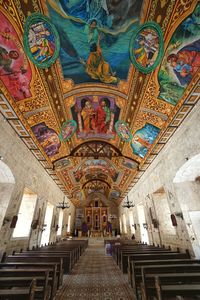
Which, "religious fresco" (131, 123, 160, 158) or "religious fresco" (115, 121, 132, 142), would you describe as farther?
"religious fresco" (115, 121, 132, 142)

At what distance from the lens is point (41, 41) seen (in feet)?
16.2

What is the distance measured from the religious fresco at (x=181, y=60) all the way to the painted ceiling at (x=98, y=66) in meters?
0.03

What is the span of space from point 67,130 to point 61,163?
4.06 meters

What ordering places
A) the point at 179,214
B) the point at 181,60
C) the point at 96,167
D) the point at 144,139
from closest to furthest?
the point at 181,60
the point at 179,214
the point at 144,139
the point at 96,167

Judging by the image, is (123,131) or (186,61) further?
(123,131)

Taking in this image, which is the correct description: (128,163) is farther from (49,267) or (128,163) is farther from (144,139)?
(49,267)

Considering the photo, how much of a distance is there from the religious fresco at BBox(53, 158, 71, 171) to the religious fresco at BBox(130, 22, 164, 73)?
28.3 ft

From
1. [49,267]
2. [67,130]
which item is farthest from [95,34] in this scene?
[49,267]

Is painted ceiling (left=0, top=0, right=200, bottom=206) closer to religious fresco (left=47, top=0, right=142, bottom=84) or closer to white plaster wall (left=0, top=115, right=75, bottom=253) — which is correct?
religious fresco (left=47, top=0, right=142, bottom=84)

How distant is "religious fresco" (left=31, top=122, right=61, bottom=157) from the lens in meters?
8.05

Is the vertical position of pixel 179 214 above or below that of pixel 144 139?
below

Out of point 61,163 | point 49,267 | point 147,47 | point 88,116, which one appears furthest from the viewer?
point 61,163

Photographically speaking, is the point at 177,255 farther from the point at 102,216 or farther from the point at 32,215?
the point at 102,216

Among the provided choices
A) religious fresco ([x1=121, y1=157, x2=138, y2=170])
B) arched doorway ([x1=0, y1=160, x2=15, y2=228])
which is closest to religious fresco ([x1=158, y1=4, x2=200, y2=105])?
religious fresco ([x1=121, y1=157, x2=138, y2=170])
